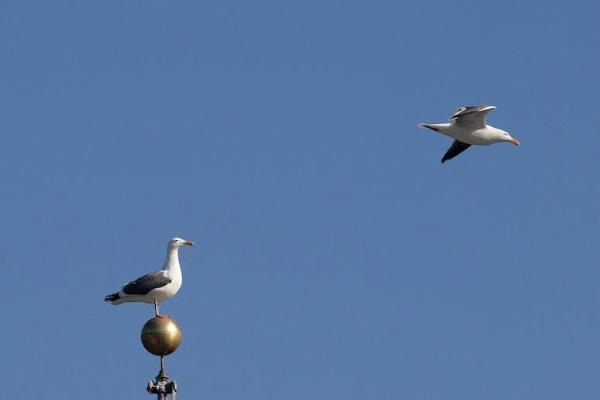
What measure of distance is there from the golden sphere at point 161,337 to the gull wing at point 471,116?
20.8m

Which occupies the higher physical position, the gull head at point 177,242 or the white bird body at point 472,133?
the white bird body at point 472,133

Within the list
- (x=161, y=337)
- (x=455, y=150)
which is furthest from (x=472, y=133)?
(x=161, y=337)

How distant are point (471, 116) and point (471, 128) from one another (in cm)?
67

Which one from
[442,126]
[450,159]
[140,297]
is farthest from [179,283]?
[450,159]

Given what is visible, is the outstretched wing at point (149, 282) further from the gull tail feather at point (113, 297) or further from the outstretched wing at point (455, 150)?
the outstretched wing at point (455, 150)

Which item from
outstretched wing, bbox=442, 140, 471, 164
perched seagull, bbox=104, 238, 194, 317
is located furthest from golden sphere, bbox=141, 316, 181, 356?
outstretched wing, bbox=442, 140, 471, 164

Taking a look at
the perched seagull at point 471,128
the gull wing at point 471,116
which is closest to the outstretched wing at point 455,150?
the perched seagull at point 471,128

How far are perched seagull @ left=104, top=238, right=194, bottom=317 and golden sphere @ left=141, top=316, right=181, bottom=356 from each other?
635cm

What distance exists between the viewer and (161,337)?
2258cm

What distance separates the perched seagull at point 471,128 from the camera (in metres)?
42.2

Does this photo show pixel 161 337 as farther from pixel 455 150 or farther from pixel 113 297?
pixel 455 150

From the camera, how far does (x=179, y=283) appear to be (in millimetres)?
29438

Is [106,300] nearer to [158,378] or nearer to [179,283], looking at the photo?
[179,283]

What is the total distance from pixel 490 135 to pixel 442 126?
5.91 ft
